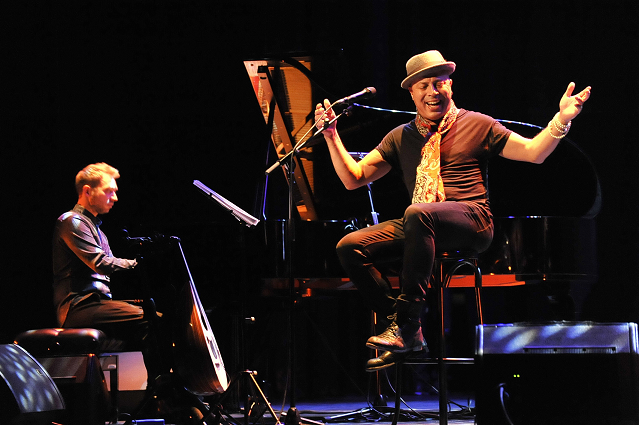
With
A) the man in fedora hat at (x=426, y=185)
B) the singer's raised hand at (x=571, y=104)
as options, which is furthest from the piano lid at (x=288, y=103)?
the singer's raised hand at (x=571, y=104)

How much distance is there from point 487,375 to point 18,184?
13.8 feet

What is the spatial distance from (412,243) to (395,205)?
2161mm

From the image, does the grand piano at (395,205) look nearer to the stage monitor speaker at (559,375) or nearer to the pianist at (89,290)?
the pianist at (89,290)

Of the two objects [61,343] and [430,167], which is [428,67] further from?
[61,343]

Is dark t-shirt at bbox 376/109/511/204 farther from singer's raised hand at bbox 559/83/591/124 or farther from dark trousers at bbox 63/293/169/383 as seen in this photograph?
dark trousers at bbox 63/293/169/383

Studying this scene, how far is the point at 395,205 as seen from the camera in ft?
15.9

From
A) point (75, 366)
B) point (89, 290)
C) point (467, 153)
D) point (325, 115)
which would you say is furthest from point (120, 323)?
point (467, 153)

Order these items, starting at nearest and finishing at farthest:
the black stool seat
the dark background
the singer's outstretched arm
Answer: the singer's outstretched arm, the black stool seat, the dark background

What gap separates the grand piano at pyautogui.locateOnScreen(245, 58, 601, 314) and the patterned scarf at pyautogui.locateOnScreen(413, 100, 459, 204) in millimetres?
1130

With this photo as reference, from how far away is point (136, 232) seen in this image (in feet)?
17.0

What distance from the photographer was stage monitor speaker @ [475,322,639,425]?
2053 millimetres

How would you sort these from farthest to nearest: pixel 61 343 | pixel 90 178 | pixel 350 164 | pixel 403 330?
1. pixel 90 178
2. pixel 61 343
3. pixel 350 164
4. pixel 403 330

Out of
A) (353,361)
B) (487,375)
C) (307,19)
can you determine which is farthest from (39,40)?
(487,375)

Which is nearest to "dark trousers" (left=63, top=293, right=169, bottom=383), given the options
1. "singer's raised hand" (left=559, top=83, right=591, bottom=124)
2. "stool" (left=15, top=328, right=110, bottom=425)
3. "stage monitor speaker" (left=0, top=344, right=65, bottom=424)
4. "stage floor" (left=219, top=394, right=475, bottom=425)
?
"stool" (left=15, top=328, right=110, bottom=425)
